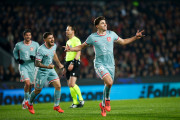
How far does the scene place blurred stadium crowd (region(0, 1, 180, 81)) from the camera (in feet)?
66.0

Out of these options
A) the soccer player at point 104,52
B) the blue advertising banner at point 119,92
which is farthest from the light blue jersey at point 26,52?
the blue advertising banner at point 119,92

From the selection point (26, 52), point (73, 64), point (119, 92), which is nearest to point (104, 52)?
point (73, 64)

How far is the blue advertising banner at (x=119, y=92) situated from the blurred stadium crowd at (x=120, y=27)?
1.37 meters

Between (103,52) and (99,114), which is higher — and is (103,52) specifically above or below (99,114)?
above

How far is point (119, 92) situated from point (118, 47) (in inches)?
95.5

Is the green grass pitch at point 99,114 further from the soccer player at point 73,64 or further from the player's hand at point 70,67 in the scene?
the player's hand at point 70,67

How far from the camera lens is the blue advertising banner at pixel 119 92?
634 inches

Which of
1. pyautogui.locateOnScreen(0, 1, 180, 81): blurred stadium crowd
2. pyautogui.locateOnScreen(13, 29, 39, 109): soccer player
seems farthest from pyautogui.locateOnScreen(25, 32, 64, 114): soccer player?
pyautogui.locateOnScreen(0, 1, 180, 81): blurred stadium crowd

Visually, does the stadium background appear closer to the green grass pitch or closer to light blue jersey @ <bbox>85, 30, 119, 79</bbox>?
the green grass pitch

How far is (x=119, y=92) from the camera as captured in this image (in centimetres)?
1717

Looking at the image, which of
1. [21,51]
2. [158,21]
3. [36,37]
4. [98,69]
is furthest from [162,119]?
[158,21]

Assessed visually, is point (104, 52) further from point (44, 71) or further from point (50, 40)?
point (44, 71)

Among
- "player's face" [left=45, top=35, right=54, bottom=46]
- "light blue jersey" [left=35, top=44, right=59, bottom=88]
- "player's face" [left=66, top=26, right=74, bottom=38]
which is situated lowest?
"light blue jersey" [left=35, top=44, right=59, bottom=88]

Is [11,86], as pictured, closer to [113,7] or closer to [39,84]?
[39,84]
